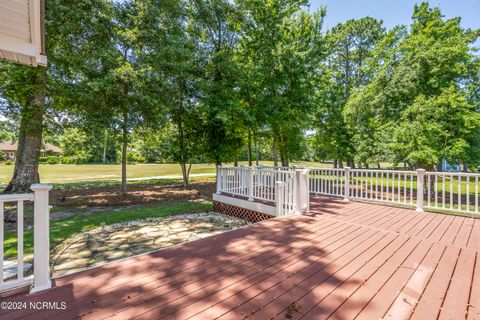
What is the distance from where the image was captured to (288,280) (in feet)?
7.86

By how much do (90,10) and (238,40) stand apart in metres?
6.26

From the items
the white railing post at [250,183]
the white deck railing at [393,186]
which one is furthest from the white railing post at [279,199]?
the white deck railing at [393,186]

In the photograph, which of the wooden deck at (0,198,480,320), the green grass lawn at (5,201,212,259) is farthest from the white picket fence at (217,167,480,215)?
the green grass lawn at (5,201,212,259)

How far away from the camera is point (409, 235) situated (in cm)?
387

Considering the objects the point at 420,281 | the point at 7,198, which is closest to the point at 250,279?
the point at 420,281

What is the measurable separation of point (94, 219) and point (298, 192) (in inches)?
220

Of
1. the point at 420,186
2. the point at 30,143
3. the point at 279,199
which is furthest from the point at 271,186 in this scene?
the point at 30,143

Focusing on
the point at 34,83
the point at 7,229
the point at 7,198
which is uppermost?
the point at 34,83

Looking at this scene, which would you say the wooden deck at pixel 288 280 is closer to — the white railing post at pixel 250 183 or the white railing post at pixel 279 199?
the white railing post at pixel 279 199

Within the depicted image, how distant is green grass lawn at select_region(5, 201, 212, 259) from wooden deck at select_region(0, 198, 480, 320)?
306 cm

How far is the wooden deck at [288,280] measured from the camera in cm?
192

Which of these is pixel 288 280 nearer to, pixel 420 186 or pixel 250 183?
pixel 250 183

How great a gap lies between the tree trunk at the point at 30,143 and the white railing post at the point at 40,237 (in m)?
7.60

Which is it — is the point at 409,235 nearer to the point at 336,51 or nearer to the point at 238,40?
the point at 238,40
